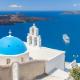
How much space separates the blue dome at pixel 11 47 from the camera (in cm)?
1891

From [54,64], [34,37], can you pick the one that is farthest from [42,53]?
[34,37]

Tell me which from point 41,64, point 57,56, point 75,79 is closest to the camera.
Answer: point 75,79

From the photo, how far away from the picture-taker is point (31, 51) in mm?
22375

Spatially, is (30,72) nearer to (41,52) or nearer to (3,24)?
(41,52)

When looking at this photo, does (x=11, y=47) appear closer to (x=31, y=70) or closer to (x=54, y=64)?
(x=31, y=70)

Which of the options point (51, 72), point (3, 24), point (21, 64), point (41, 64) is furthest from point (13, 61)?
point (3, 24)

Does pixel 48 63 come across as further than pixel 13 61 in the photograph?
Yes

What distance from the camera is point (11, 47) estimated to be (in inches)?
749

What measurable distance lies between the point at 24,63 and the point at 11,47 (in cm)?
180

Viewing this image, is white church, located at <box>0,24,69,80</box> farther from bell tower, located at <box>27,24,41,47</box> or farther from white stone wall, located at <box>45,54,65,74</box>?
bell tower, located at <box>27,24,41,47</box>

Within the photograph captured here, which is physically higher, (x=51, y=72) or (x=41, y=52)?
(x=41, y=52)

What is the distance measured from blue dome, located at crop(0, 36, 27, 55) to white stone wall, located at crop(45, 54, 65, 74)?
258cm

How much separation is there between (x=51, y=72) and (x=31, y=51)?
3082 millimetres

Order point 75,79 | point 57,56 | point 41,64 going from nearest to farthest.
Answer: point 75,79
point 41,64
point 57,56
